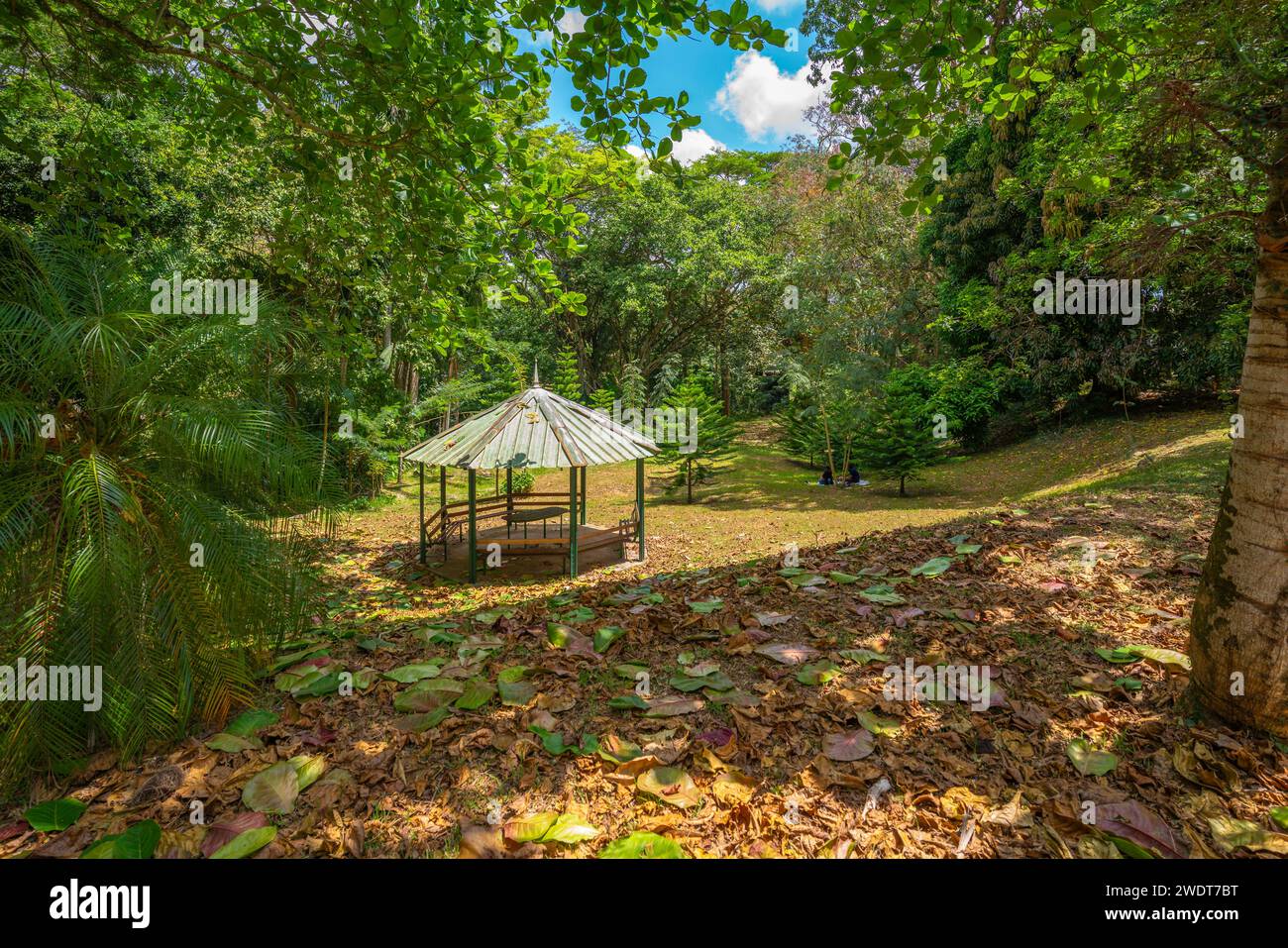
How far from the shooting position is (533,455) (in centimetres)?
1121

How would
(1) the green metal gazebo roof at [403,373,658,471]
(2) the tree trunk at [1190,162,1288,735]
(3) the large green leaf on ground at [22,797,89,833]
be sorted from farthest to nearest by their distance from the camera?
(1) the green metal gazebo roof at [403,373,658,471], (2) the tree trunk at [1190,162,1288,735], (3) the large green leaf on ground at [22,797,89,833]

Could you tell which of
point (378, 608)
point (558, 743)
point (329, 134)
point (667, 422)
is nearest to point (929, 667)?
point (558, 743)

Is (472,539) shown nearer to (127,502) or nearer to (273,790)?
(127,502)

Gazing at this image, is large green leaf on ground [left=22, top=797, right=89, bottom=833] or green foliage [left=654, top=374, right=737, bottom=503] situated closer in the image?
large green leaf on ground [left=22, top=797, right=89, bottom=833]

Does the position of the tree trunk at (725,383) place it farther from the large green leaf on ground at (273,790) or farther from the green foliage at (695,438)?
the large green leaf on ground at (273,790)

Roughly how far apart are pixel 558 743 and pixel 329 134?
5116 millimetres

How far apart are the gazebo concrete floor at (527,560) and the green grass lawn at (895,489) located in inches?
51.0

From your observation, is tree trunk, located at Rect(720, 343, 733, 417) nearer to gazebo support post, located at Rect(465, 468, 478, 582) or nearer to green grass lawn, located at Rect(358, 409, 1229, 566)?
green grass lawn, located at Rect(358, 409, 1229, 566)

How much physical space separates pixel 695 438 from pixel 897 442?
5913mm

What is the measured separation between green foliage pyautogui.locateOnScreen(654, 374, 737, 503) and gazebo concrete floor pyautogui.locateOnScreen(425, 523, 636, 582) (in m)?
7.11

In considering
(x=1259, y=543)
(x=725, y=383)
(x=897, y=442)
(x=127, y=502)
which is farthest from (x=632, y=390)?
(x=1259, y=543)

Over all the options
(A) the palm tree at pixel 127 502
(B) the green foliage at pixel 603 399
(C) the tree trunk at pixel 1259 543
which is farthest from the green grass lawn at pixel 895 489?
(B) the green foliage at pixel 603 399

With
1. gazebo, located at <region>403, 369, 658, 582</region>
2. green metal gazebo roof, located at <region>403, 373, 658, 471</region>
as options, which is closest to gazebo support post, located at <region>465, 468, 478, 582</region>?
gazebo, located at <region>403, 369, 658, 582</region>

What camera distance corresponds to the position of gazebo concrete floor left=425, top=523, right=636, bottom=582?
12219 mm
